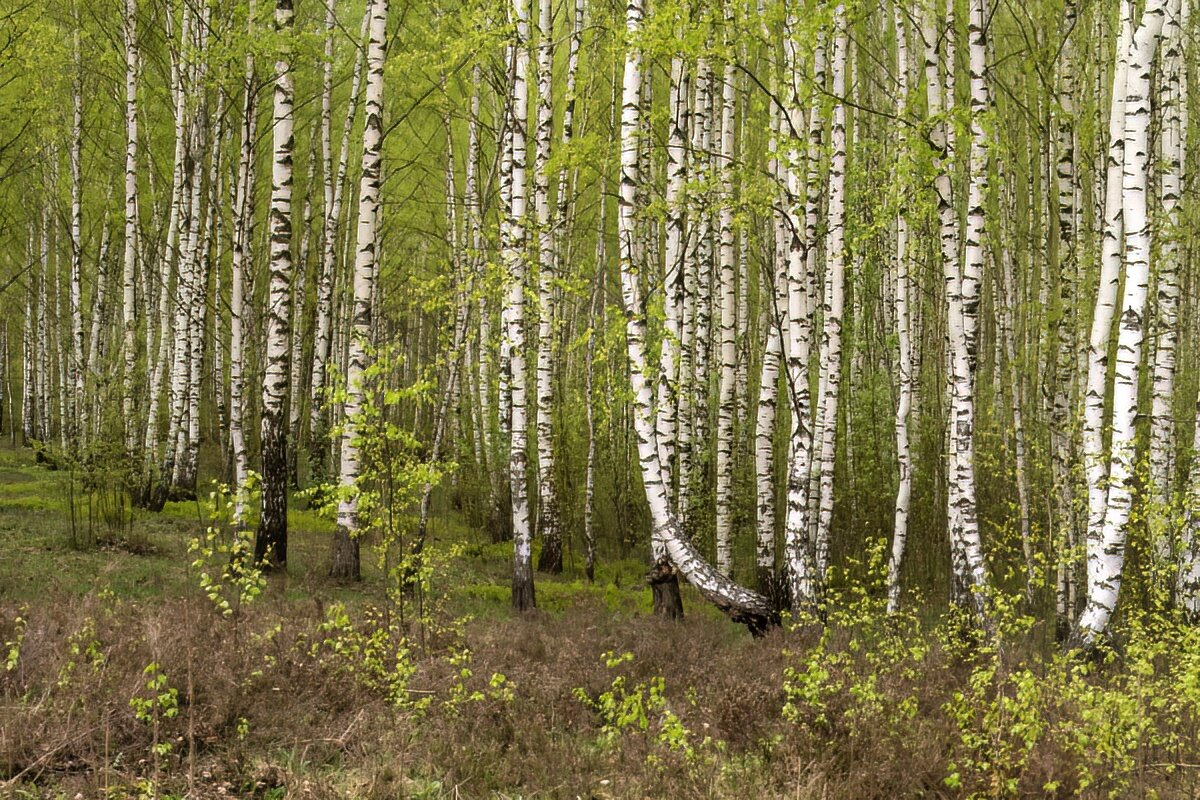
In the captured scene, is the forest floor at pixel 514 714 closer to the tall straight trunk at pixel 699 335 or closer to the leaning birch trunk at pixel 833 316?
the leaning birch trunk at pixel 833 316

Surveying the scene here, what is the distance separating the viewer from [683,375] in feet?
41.7

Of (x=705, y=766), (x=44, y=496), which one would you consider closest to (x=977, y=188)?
(x=705, y=766)

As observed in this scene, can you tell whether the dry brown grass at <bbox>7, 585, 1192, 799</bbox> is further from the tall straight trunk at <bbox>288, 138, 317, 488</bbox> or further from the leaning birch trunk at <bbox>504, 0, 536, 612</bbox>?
the tall straight trunk at <bbox>288, 138, 317, 488</bbox>

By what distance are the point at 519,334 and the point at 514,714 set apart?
468cm

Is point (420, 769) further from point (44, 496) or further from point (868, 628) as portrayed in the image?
point (44, 496)

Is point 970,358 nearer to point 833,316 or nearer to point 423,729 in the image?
point 833,316

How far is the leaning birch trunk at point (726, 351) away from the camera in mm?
10812

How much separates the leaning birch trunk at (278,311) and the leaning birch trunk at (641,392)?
13.8ft

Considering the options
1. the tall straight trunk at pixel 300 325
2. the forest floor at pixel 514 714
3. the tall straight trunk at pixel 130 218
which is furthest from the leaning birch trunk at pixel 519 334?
the tall straight trunk at pixel 300 325

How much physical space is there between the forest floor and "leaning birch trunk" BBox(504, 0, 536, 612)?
165 cm

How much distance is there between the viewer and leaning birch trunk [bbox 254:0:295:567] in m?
10.2

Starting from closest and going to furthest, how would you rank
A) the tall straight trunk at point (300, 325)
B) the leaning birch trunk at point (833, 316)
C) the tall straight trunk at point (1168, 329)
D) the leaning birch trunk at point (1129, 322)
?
1. the leaning birch trunk at point (1129, 322)
2. the tall straight trunk at point (1168, 329)
3. the leaning birch trunk at point (833, 316)
4. the tall straight trunk at point (300, 325)

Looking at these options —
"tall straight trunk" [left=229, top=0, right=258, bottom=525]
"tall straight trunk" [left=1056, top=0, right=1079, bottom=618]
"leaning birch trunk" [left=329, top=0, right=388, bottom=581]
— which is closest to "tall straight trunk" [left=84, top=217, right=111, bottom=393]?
"tall straight trunk" [left=229, top=0, right=258, bottom=525]

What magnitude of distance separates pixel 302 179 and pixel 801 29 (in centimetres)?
1587
